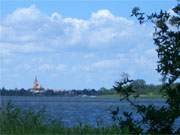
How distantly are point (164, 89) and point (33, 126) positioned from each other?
13.1 feet

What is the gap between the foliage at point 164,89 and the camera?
15805mm

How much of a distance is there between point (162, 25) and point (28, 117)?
487 centimetres

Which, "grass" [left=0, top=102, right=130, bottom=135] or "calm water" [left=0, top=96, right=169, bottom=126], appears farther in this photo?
"calm water" [left=0, top=96, right=169, bottom=126]

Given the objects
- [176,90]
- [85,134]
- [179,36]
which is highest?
[179,36]

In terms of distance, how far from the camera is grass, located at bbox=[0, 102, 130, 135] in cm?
1566

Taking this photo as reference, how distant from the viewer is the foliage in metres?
15.8

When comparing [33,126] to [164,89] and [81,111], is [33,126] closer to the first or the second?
[164,89]

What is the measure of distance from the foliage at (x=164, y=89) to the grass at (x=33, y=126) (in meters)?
0.66

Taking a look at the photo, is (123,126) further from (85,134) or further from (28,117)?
(28,117)

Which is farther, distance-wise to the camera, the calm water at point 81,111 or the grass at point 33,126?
the calm water at point 81,111

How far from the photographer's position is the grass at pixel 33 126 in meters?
15.7

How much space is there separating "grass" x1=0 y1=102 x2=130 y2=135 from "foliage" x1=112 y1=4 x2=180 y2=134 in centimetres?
66

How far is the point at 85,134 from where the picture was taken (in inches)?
611

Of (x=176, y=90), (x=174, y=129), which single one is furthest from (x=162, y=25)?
(x=174, y=129)
